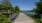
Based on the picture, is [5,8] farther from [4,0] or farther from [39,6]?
[39,6]

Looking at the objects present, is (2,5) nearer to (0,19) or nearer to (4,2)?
(4,2)

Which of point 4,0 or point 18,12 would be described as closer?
point 4,0

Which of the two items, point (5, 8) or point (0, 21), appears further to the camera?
point (5, 8)

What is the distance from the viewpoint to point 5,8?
9.62 metres

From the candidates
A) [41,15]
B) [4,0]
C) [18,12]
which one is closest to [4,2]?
[4,0]

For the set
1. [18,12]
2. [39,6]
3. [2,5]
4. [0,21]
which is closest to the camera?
[0,21]

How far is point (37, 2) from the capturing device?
1058 centimetres

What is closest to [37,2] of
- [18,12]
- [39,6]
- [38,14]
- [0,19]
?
[39,6]

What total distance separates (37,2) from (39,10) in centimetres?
88

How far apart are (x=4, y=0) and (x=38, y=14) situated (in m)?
3.32

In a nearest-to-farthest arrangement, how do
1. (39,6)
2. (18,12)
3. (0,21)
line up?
(0,21) → (39,6) → (18,12)

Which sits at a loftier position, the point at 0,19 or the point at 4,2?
the point at 4,2

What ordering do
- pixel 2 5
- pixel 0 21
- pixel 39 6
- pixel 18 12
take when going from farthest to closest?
pixel 18 12 → pixel 39 6 → pixel 2 5 → pixel 0 21

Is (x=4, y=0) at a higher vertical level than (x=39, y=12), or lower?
higher
